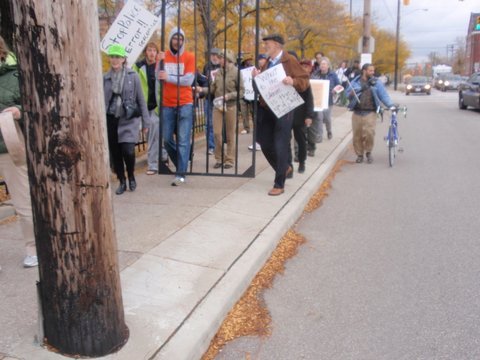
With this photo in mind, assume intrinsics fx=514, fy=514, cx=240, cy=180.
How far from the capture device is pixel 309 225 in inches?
240

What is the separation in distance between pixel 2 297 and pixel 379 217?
14.3 feet

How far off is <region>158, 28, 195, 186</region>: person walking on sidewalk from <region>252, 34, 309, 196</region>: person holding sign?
936 millimetres

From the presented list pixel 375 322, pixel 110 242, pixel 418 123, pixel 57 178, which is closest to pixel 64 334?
pixel 110 242

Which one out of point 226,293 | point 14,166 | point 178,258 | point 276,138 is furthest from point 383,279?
point 14,166

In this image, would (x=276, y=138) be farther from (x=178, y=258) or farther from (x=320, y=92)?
(x=320, y=92)

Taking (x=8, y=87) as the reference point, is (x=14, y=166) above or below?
→ below

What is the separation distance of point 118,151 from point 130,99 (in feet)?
2.29

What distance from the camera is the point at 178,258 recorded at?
451 centimetres

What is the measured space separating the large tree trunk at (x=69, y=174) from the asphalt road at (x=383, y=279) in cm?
98

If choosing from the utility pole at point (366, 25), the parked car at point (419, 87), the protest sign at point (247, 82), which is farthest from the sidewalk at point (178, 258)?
the parked car at point (419, 87)

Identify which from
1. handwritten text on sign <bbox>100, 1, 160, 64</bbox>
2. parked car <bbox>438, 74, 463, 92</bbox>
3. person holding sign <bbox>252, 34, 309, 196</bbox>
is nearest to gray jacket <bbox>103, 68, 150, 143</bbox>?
handwritten text on sign <bbox>100, 1, 160, 64</bbox>

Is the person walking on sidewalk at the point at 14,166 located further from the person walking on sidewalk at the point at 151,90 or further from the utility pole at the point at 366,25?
the utility pole at the point at 366,25

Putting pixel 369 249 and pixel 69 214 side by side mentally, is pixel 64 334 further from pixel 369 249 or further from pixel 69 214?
pixel 369 249

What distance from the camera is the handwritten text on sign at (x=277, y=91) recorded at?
6.51 metres
